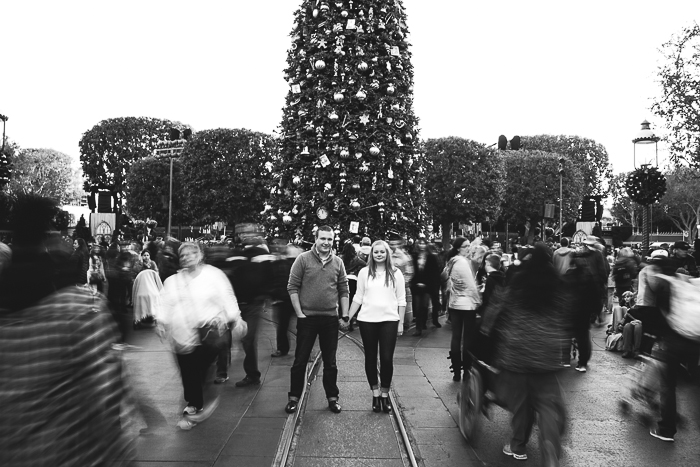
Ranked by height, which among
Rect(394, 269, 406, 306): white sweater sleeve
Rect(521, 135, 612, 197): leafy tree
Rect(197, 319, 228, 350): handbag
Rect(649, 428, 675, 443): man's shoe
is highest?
Rect(521, 135, 612, 197): leafy tree

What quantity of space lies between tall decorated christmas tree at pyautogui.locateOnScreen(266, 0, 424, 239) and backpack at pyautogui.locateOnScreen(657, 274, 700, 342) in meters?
12.3

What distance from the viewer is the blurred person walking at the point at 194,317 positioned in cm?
582

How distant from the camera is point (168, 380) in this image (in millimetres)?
8258

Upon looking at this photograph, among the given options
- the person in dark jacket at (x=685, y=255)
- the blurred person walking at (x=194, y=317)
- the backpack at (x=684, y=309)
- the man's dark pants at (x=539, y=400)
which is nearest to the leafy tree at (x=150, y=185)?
the person in dark jacket at (x=685, y=255)

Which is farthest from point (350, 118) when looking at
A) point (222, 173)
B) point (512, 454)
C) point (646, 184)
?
point (222, 173)

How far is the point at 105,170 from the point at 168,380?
56.6 metres

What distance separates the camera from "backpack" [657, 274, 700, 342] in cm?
560

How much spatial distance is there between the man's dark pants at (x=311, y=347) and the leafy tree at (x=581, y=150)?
2325 inches

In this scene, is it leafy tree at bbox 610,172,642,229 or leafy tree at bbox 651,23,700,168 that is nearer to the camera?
leafy tree at bbox 651,23,700,168

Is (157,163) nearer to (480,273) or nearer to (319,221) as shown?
(319,221)

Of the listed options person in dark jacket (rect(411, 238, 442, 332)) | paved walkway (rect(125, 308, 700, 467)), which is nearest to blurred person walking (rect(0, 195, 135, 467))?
paved walkway (rect(125, 308, 700, 467))

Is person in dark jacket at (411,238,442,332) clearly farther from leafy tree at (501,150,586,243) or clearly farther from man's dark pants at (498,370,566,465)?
leafy tree at (501,150,586,243)

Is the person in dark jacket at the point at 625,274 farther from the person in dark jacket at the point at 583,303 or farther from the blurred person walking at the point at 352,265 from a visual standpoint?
the blurred person walking at the point at 352,265

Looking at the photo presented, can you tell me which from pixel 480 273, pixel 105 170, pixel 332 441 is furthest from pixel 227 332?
pixel 105 170
